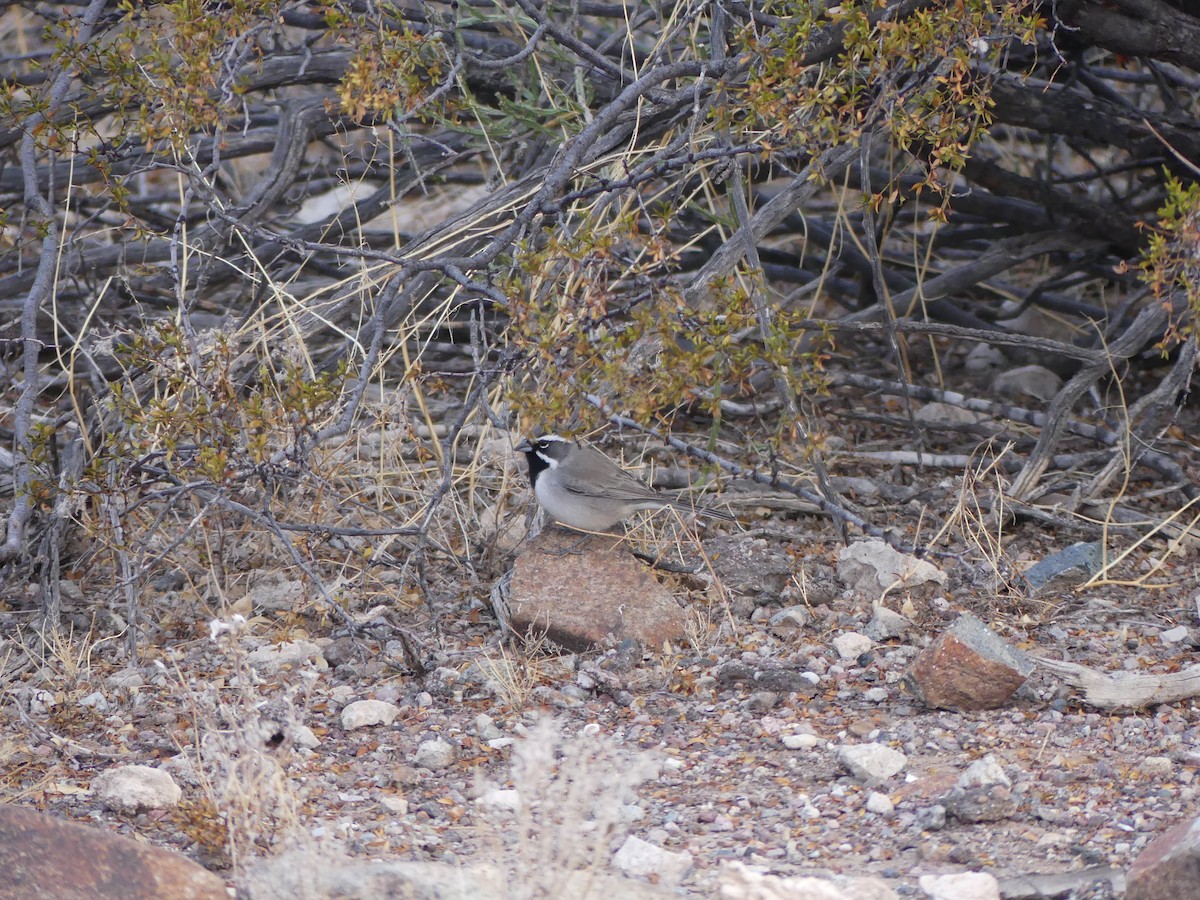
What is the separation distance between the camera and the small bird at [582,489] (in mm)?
5055

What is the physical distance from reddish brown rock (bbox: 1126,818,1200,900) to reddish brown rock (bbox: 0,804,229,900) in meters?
2.00

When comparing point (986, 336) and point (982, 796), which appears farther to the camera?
point (986, 336)

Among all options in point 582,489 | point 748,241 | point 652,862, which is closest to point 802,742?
point 652,862

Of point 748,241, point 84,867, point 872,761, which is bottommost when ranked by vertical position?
point 872,761

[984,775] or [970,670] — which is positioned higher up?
[984,775]

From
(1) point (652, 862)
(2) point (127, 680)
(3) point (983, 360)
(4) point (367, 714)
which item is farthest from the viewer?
(3) point (983, 360)

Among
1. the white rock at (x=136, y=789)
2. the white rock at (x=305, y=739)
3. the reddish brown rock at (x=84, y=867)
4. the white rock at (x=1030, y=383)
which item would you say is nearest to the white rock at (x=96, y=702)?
the white rock at (x=136, y=789)

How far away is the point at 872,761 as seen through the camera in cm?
374

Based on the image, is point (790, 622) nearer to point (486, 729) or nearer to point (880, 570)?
point (880, 570)

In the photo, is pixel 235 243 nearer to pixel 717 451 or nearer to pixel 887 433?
pixel 717 451

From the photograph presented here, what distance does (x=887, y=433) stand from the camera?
6.78m

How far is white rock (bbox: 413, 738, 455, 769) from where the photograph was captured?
3926 millimetres

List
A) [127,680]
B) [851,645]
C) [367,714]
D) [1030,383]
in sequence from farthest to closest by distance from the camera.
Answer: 1. [1030,383]
2. [851,645]
3. [127,680]
4. [367,714]

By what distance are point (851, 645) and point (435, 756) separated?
1569mm
